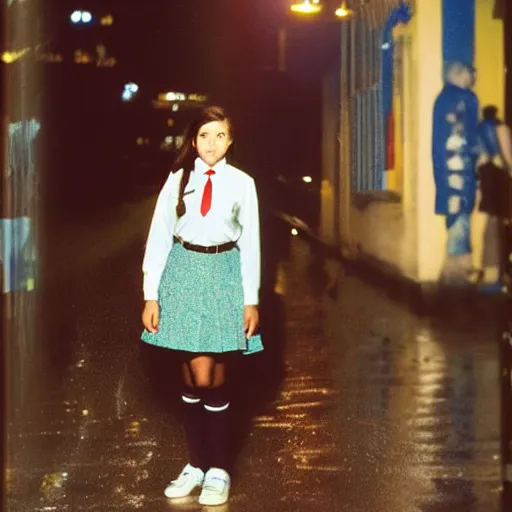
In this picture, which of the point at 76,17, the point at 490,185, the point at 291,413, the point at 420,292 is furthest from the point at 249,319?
the point at 76,17

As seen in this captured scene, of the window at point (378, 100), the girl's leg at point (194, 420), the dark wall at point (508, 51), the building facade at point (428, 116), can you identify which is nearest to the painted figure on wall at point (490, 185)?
the building facade at point (428, 116)

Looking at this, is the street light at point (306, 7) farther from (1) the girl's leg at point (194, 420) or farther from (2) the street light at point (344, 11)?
(1) the girl's leg at point (194, 420)

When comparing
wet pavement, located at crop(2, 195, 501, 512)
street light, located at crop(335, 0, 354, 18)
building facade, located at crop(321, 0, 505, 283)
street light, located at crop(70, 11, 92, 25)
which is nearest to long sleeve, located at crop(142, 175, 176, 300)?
wet pavement, located at crop(2, 195, 501, 512)

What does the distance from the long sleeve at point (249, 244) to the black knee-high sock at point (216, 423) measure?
0.50 metres

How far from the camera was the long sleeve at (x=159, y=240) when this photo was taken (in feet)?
14.7

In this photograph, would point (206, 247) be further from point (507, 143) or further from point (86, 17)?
point (86, 17)

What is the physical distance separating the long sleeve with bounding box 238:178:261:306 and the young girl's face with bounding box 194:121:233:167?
0.20m

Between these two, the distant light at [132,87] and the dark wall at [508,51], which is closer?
the dark wall at [508,51]

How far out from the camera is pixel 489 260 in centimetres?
1092

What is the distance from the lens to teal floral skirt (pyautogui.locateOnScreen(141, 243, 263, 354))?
4473mm

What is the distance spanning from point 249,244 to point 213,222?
21cm

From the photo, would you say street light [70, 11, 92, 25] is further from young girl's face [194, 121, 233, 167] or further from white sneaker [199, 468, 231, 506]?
white sneaker [199, 468, 231, 506]

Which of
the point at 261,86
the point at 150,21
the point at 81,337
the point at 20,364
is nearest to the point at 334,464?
the point at 20,364

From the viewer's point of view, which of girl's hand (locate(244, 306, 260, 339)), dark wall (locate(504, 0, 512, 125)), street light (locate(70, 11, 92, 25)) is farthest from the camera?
street light (locate(70, 11, 92, 25))
